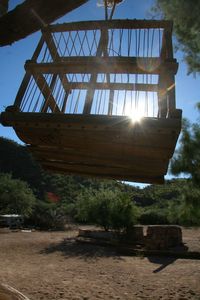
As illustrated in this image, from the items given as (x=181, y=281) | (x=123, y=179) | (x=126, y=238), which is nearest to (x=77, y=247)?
(x=126, y=238)

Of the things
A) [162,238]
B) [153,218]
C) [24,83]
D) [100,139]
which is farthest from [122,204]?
[100,139]

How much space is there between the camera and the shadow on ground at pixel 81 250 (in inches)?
484

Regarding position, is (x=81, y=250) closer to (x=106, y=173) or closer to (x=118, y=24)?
(x=106, y=173)

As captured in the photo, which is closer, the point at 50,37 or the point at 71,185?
the point at 50,37

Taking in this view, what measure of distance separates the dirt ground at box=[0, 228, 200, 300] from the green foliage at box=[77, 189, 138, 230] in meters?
3.13

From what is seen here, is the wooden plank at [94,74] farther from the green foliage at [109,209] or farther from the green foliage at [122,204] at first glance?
the green foliage at [109,209]

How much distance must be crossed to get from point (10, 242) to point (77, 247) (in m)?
2.84

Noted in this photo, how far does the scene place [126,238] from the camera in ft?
52.1

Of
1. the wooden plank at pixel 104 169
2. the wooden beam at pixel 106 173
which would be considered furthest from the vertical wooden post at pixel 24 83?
the wooden beam at pixel 106 173

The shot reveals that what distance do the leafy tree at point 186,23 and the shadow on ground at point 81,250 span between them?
7189 mm

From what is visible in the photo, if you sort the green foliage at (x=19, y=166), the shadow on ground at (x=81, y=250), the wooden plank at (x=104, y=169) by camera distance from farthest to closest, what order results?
the green foliage at (x=19, y=166)
the shadow on ground at (x=81, y=250)
the wooden plank at (x=104, y=169)

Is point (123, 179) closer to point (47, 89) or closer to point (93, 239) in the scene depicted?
point (47, 89)

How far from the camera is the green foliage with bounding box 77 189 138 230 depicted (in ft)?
54.5

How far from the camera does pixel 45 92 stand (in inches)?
126
